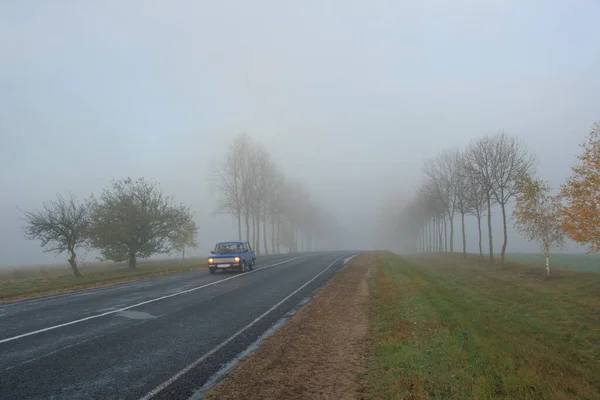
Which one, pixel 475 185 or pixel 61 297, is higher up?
pixel 475 185

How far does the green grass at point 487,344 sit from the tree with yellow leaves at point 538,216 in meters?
4.28

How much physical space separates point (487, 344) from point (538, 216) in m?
→ 18.5

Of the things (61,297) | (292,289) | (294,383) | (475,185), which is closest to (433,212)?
(475,185)

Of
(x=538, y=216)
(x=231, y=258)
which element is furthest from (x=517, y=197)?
(x=231, y=258)

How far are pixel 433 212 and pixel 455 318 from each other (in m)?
47.2

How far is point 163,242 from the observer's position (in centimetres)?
2941

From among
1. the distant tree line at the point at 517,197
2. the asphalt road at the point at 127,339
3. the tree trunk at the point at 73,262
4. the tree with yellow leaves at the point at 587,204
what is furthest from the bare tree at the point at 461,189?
the tree trunk at the point at 73,262

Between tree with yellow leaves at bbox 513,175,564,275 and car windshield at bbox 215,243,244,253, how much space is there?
695 inches

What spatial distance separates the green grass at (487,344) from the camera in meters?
5.02

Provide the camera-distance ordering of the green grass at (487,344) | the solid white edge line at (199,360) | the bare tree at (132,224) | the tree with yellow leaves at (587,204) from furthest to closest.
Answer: the bare tree at (132,224) → the tree with yellow leaves at (587,204) → the green grass at (487,344) → the solid white edge line at (199,360)

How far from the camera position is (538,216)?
22312 mm

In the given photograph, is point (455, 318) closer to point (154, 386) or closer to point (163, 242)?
point (154, 386)

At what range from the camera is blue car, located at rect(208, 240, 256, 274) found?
2155 cm

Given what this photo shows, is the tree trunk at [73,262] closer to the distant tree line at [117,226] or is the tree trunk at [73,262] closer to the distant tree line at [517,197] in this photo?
the distant tree line at [117,226]
